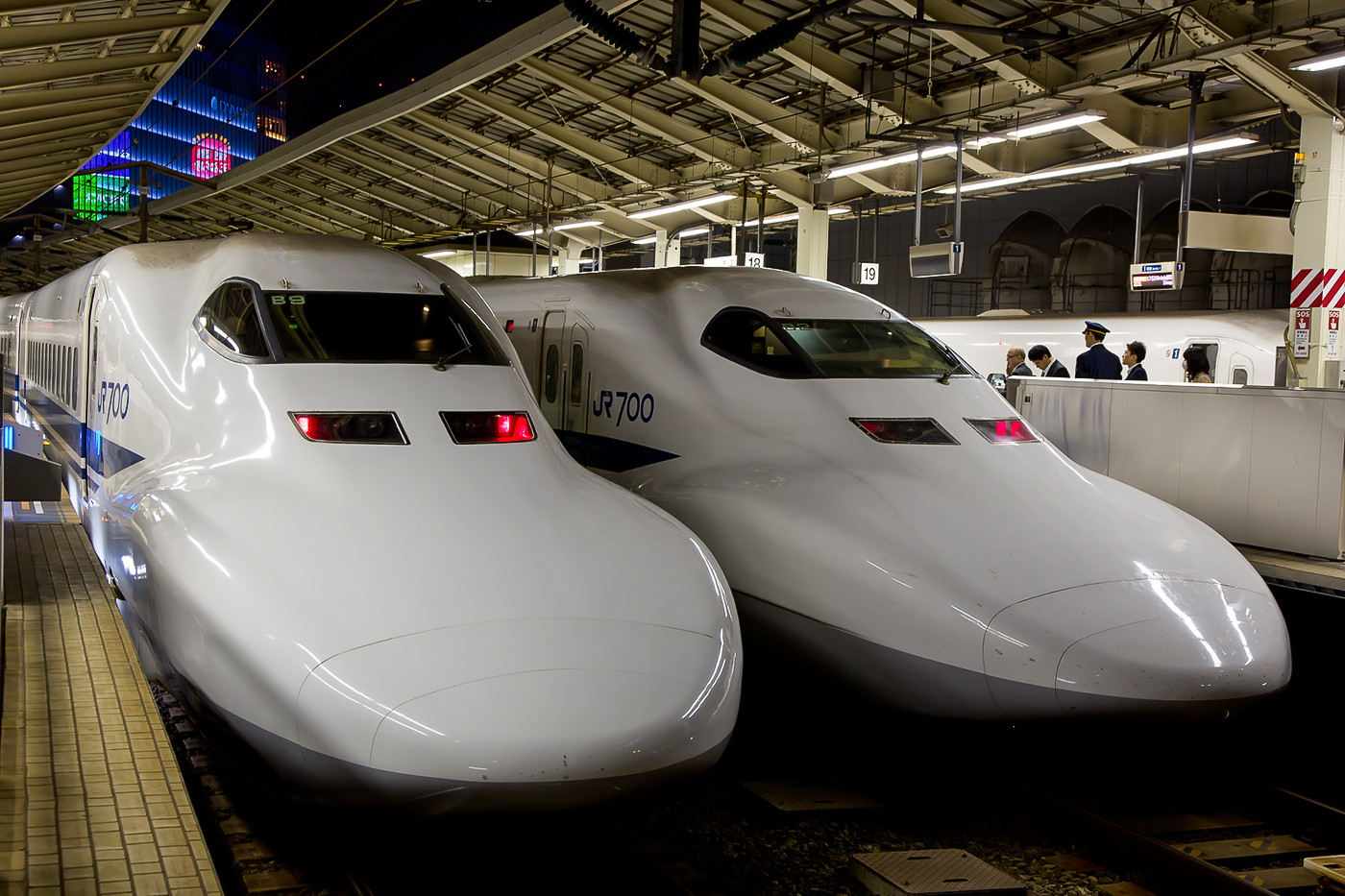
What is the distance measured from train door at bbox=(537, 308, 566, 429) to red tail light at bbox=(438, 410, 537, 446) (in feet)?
11.6

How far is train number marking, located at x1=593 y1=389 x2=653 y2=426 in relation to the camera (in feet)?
27.0

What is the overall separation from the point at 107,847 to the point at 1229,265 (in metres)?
29.5

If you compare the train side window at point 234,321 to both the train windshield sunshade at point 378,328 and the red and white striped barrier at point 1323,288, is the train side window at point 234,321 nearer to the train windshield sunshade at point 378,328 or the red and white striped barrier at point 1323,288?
the train windshield sunshade at point 378,328

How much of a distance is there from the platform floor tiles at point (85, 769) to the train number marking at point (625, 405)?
3.59m

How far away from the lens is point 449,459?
17.8 feet

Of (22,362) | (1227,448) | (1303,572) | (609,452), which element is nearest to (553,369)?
(609,452)

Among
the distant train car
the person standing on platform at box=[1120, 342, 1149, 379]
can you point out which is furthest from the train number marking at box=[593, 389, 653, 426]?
the distant train car

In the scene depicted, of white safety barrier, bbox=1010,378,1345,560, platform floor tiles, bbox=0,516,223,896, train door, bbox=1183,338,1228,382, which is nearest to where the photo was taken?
platform floor tiles, bbox=0,516,223,896

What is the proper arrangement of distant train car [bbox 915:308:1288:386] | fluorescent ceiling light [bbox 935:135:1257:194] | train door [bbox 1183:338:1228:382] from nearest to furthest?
fluorescent ceiling light [bbox 935:135:1257:194], distant train car [bbox 915:308:1288:386], train door [bbox 1183:338:1228:382]

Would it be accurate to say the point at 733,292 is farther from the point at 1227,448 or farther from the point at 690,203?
the point at 690,203

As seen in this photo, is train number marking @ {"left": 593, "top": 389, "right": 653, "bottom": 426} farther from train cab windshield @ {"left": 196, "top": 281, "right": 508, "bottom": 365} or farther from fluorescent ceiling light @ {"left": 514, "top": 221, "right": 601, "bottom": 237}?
fluorescent ceiling light @ {"left": 514, "top": 221, "right": 601, "bottom": 237}

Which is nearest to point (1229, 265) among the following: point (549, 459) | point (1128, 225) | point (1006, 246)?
point (1128, 225)

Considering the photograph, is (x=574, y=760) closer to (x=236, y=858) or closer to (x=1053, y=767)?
(x=236, y=858)

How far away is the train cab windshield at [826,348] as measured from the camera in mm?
7605
